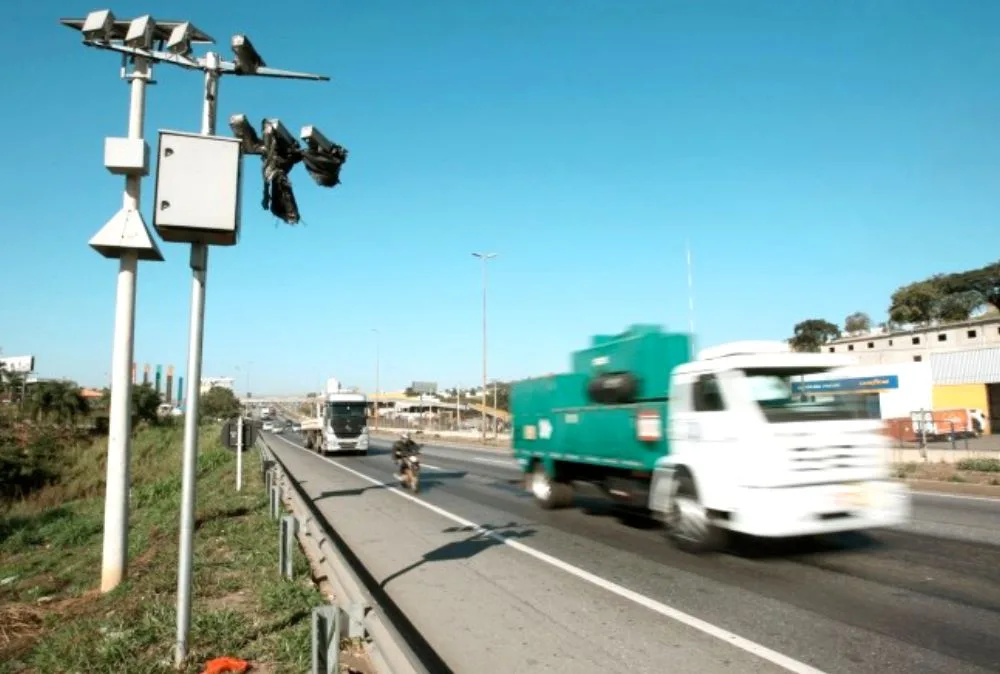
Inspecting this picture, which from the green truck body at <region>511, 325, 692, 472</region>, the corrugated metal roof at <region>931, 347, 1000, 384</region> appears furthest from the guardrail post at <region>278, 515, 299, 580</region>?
the corrugated metal roof at <region>931, 347, 1000, 384</region>

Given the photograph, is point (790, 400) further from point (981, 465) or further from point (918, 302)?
point (918, 302)

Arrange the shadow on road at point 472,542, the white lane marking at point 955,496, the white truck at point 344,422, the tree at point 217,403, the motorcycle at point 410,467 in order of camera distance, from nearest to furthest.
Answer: the shadow on road at point 472,542 → the white lane marking at point 955,496 → the motorcycle at point 410,467 → the white truck at point 344,422 → the tree at point 217,403

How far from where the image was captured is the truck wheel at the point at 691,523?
27.9 ft

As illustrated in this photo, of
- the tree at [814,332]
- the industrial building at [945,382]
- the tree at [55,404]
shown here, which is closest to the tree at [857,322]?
the tree at [814,332]

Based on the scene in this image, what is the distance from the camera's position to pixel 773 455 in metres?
7.62

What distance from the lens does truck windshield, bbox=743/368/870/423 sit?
801 centimetres

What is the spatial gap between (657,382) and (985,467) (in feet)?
42.9

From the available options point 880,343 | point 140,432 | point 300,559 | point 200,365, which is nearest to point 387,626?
point 200,365

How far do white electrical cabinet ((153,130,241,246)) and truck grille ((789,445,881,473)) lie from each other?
21.0 ft

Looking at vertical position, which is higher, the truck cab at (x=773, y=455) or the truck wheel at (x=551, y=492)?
the truck cab at (x=773, y=455)

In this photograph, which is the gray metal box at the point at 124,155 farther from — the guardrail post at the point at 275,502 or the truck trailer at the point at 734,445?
the truck trailer at the point at 734,445

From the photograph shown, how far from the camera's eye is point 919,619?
593 cm

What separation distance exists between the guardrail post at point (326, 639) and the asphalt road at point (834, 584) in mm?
2976

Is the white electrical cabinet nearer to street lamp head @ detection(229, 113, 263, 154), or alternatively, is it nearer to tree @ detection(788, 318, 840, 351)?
street lamp head @ detection(229, 113, 263, 154)
